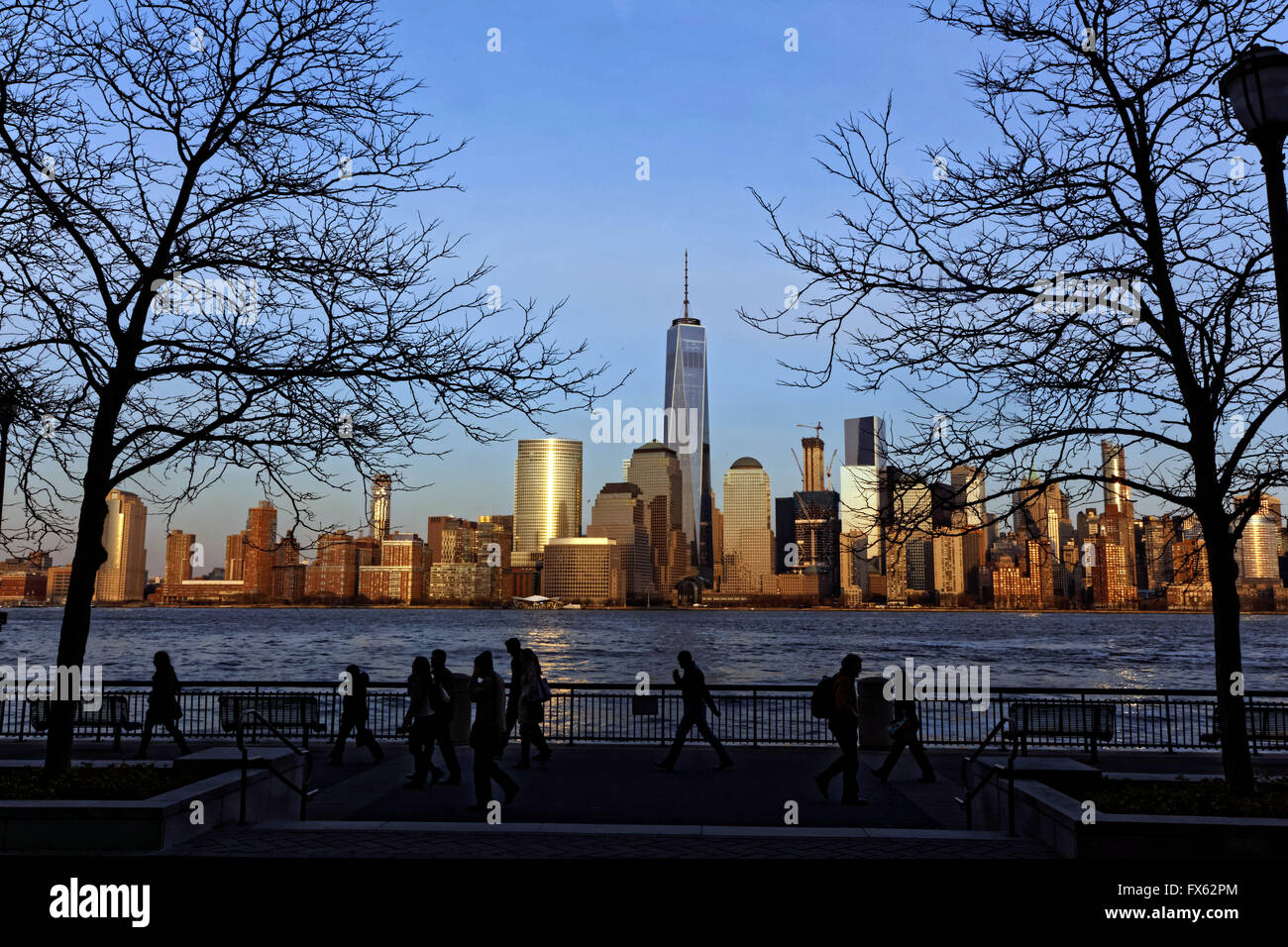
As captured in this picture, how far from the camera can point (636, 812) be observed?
38.8 ft

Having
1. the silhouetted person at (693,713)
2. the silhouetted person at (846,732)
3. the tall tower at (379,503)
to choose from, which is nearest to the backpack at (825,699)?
the silhouetted person at (846,732)

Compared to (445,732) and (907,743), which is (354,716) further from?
(907,743)

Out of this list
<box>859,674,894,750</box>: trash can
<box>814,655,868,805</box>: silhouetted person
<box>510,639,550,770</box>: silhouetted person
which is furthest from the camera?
<box>859,674,894,750</box>: trash can

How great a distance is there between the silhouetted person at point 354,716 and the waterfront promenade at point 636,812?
247 millimetres

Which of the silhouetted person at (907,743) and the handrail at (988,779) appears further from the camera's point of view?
the silhouetted person at (907,743)

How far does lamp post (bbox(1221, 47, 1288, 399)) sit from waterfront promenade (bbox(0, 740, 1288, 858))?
17.1ft

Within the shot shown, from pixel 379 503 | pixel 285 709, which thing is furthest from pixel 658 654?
pixel 379 503

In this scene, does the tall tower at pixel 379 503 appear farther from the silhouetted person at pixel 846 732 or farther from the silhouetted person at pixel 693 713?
the silhouetted person at pixel 693 713

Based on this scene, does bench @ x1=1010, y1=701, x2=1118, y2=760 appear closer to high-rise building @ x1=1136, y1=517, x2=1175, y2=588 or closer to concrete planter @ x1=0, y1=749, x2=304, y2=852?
high-rise building @ x1=1136, y1=517, x2=1175, y2=588

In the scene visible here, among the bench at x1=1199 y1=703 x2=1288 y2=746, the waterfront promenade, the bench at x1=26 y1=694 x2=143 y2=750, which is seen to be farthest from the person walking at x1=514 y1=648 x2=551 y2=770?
the bench at x1=1199 y1=703 x2=1288 y2=746

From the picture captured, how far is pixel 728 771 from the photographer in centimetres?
1530

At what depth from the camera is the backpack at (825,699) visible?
13.1m

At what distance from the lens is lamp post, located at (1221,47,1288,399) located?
22.8 feet
